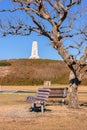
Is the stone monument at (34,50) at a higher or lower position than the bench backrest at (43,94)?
higher

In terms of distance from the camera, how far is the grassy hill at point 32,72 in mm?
82062

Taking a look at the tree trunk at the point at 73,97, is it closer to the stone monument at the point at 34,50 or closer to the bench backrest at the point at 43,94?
the bench backrest at the point at 43,94

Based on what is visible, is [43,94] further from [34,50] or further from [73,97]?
[34,50]

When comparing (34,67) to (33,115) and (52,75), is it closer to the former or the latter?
(52,75)

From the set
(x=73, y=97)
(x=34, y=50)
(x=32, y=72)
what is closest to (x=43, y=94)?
(x=73, y=97)

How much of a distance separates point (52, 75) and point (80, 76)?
64.3 meters

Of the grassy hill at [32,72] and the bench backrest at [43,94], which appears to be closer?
the bench backrest at [43,94]

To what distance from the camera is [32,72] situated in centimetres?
9062

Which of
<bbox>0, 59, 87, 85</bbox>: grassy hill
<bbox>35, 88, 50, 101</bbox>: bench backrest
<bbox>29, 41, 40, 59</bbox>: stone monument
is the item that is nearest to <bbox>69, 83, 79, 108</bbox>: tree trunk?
<bbox>35, 88, 50, 101</bbox>: bench backrest

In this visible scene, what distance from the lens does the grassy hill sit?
82.1 meters

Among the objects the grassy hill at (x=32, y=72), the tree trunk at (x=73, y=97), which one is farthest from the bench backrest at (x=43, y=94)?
the grassy hill at (x=32, y=72)

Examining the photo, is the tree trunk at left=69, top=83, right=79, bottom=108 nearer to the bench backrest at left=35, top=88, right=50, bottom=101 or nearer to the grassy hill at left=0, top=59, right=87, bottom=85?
the bench backrest at left=35, top=88, right=50, bottom=101

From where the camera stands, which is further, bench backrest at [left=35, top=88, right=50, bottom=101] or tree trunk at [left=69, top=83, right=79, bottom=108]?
tree trunk at [left=69, top=83, right=79, bottom=108]

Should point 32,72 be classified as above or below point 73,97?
below
